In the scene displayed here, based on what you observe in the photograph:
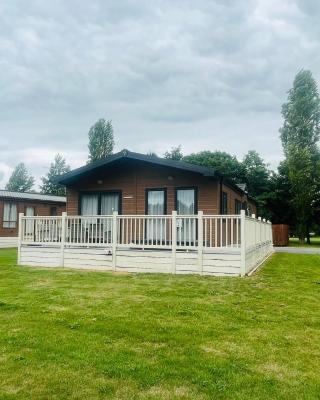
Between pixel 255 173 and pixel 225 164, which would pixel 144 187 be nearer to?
pixel 255 173

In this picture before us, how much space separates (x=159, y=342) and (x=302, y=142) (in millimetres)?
29173

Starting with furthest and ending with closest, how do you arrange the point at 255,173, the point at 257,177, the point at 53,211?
the point at 255,173
the point at 257,177
the point at 53,211

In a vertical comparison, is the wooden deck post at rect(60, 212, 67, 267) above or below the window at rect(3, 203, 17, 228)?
below

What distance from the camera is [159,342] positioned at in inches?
161

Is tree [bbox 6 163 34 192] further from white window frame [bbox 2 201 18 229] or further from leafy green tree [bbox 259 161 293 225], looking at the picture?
leafy green tree [bbox 259 161 293 225]

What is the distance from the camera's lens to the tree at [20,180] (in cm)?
5847

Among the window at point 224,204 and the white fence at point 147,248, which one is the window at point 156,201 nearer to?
the window at point 224,204

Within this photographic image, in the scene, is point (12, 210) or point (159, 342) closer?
point (159, 342)

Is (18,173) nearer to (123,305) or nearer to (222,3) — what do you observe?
(222,3)

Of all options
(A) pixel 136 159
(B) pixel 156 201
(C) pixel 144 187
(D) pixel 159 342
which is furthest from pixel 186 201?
(D) pixel 159 342

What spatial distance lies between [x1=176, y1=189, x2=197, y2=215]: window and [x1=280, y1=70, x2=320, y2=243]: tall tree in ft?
59.3

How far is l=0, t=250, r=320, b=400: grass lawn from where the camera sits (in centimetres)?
298

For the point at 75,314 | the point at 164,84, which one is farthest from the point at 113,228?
the point at 164,84

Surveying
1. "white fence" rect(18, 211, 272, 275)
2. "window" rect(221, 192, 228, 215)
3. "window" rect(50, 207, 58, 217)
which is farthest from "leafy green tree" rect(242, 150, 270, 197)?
"white fence" rect(18, 211, 272, 275)
